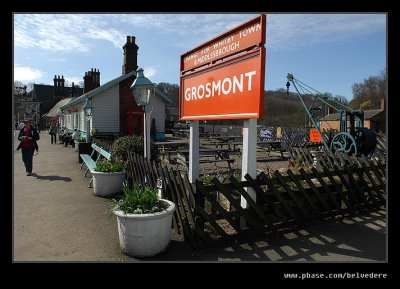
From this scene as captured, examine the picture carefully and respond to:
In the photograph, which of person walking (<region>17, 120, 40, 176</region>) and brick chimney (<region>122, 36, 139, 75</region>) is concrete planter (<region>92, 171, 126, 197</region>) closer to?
person walking (<region>17, 120, 40, 176</region>)

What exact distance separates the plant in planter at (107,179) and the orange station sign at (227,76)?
2358 mm

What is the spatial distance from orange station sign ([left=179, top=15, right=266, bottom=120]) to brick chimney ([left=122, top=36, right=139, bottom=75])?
1656 cm

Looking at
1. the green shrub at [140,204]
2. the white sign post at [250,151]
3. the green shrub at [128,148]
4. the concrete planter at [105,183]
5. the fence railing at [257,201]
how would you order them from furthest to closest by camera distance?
the green shrub at [128,148] → the concrete planter at [105,183] → the white sign post at [250,151] → the fence railing at [257,201] → the green shrub at [140,204]

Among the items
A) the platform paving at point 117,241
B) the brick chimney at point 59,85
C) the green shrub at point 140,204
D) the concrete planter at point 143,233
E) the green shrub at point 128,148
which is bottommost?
the platform paving at point 117,241

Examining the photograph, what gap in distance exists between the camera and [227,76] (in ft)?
16.0

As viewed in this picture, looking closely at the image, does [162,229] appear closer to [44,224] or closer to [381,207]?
[44,224]

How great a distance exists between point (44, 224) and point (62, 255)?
1485mm

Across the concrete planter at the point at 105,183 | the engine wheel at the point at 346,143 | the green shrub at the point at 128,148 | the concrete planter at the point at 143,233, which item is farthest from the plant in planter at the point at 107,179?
the engine wheel at the point at 346,143

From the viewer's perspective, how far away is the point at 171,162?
12.7 metres

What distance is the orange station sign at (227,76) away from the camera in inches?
164

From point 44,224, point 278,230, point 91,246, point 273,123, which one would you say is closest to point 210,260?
point 278,230

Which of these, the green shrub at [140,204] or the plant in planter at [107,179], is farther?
the plant in planter at [107,179]

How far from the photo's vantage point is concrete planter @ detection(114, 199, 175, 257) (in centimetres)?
417

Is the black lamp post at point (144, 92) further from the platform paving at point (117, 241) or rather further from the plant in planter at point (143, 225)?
the plant in planter at point (143, 225)
